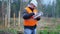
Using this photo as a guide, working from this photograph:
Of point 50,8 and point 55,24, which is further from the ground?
point 50,8

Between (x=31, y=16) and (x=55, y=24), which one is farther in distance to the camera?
(x=55, y=24)

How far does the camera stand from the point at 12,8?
9.17 meters

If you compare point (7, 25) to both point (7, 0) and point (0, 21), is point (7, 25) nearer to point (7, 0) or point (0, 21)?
point (0, 21)

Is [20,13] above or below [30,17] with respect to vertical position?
below

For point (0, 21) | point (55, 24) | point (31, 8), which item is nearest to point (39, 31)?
point (55, 24)

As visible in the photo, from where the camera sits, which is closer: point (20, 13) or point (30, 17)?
point (30, 17)

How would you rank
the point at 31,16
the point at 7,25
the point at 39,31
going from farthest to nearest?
the point at 7,25, the point at 39,31, the point at 31,16

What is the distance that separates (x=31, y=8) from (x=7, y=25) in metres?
5.03

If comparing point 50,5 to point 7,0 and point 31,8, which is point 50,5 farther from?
point 31,8

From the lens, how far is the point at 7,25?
29.0 ft

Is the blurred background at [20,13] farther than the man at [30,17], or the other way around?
the blurred background at [20,13]

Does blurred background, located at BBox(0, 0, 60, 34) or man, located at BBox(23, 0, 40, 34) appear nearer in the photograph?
man, located at BBox(23, 0, 40, 34)

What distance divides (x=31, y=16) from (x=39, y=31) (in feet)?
13.6

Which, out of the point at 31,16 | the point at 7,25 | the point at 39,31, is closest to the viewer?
the point at 31,16
